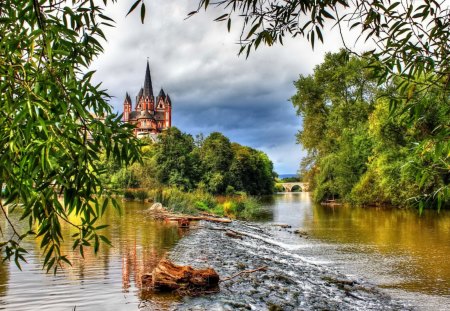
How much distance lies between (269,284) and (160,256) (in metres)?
3.90

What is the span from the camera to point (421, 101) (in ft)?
9.34

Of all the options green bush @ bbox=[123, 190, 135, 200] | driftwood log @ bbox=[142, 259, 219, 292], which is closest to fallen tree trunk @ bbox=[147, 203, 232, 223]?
driftwood log @ bbox=[142, 259, 219, 292]

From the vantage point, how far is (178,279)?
7727 mm

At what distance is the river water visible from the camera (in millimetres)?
6973

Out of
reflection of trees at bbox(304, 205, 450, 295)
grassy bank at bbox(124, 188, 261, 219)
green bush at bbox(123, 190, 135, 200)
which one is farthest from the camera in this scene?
green bush at bbox(123, 190, 135, 200)

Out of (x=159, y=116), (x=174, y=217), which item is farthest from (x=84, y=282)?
(x=159, y=116)

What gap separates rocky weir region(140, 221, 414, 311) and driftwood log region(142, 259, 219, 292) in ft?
0.93

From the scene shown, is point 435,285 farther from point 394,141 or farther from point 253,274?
point 394,141

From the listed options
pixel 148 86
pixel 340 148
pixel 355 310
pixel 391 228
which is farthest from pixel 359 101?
pixel 148 86

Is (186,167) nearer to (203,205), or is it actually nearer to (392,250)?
(203,205)

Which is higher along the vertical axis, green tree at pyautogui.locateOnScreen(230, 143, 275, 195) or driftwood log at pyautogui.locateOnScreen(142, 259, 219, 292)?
green tree at pyautogui.locateOnScreen(230, 143, 275, 195)

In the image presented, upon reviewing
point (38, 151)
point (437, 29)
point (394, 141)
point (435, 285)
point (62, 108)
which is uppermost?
point (394, 141)

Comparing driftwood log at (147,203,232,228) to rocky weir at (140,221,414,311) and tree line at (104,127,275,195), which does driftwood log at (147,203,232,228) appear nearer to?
rocky weir at (140,221,414,311)

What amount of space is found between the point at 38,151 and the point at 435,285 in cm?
1003
